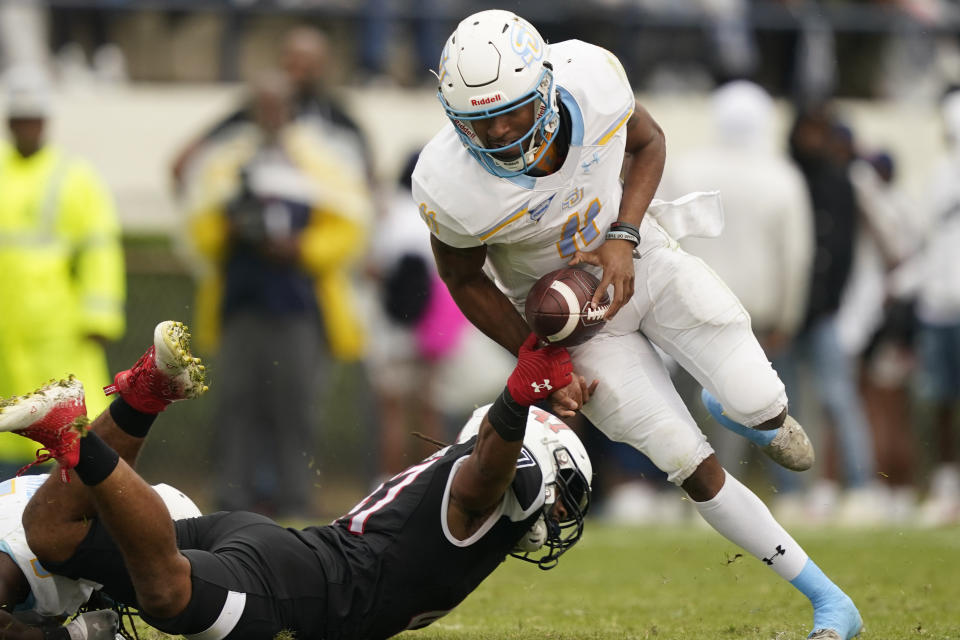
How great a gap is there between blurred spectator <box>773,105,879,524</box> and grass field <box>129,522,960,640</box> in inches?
23.7

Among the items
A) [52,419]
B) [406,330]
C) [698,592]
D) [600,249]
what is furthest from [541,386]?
[406,330]

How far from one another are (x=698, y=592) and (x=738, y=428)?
1299 mm

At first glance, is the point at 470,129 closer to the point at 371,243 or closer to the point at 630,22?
the point at 371,243

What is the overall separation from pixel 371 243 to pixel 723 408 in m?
4.67

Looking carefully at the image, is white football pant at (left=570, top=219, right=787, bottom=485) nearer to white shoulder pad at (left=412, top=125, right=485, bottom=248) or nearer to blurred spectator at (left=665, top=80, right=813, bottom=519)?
white shoulder pad at (left=412, top=125, right=485, bottom=248)

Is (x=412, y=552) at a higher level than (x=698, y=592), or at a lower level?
higher

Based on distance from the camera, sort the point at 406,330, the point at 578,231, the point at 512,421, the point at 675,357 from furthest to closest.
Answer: the point at 406,330 → the point at 675,357 → the point at 578,231 → the point at 512,421

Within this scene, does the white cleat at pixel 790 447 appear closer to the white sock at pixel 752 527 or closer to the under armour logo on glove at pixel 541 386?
the white sock at pixel 752 527

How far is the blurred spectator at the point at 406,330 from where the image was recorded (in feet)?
28.8

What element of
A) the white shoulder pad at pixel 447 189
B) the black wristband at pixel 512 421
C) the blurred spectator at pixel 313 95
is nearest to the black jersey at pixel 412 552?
the black wristband at pixel 512 421

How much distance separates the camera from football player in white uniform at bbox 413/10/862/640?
442 cm

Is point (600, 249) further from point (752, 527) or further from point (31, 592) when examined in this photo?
point (31, 592)

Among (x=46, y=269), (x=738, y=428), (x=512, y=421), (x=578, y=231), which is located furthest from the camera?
(x=46, y=269)

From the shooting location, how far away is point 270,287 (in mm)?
8492
